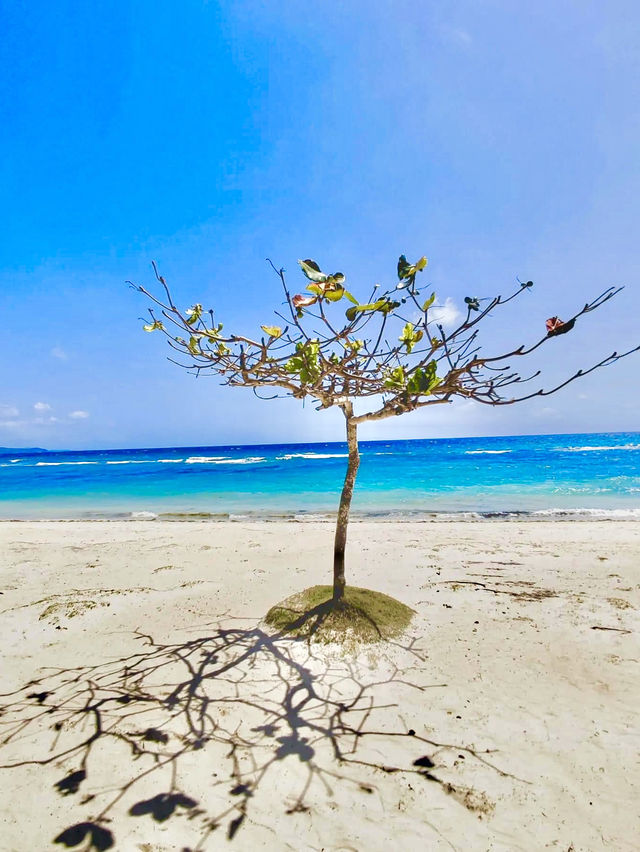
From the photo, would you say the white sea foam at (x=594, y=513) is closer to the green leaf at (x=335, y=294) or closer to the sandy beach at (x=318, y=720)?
the sandy beach at (x=318, y=720)

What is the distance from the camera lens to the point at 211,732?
311 cm

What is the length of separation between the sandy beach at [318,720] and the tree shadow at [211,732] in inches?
0.6

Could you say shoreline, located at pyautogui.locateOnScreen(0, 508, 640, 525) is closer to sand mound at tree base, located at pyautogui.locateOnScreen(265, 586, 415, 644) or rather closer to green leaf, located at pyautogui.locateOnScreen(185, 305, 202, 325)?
sand mound at tree base, located at pyautogui.locateOnScreen(265, 586, 415, 644)

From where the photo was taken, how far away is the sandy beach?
92.3 inches

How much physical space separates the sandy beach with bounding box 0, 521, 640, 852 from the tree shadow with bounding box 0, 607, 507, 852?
0.02m

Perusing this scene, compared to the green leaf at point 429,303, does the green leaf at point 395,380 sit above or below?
below

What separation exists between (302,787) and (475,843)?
1.02m

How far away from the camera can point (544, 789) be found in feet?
8.43

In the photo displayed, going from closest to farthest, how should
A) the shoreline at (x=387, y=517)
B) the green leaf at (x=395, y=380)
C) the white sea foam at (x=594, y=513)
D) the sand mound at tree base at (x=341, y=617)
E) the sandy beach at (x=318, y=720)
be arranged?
the sandy beach at (x=318, y=720), the green leaf at (x=395, y=380), the sand mound at tree base at (x=341, y=617), the shoreline at (x=387, y=517), the white sea foam at (x=594, y=513)

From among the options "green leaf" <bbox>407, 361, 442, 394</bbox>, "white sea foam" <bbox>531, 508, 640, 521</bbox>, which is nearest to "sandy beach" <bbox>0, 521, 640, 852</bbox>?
"green leaf" <bbox>407, 361, 442, 394</bbox>

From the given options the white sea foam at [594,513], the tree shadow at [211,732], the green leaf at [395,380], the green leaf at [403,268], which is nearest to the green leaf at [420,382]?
the green leaf at [395,380]

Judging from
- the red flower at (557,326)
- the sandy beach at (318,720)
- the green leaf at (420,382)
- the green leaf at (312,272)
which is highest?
the green leaf at (312,272)

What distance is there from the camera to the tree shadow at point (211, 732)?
249 centimetres

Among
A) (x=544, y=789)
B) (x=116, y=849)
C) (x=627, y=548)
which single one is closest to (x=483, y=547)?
(x=627, y=548)
